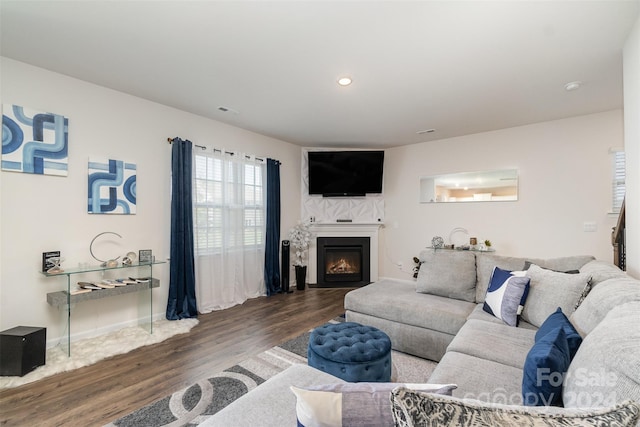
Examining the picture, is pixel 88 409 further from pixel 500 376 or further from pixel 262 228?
pixel 262 228

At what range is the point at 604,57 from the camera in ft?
8.13

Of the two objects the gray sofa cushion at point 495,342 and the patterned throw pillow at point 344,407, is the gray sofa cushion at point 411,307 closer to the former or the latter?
the gray sofa cushion at point 495,342

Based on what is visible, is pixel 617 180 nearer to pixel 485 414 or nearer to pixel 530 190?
pixel 530 190

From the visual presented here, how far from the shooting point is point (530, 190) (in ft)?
14.0

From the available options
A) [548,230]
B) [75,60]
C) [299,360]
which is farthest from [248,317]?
[548,230]

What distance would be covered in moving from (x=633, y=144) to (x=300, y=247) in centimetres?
425

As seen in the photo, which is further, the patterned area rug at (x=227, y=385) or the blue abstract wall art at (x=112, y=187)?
the blue abstract wall art at (x=112, y=187)

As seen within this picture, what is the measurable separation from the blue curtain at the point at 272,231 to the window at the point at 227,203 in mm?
116

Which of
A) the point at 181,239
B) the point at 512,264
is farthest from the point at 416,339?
the point at 181,239

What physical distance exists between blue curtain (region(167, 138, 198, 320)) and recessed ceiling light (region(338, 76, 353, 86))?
214 cm

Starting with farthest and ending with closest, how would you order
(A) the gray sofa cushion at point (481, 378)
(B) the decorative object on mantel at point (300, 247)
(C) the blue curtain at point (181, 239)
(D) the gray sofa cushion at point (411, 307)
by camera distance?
1. (B) the decorative object on mantel at point (300, 247)
2. (C) the blue curtain at point (181, 239)
3. (D) the gray sofa cushion at point (411, 307)
4. (A) the gray sofa cushion at point (481, 378)

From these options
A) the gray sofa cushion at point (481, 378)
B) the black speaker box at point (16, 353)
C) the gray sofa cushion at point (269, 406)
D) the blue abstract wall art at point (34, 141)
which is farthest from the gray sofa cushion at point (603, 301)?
the blue abstract wall art at point (34, 141)

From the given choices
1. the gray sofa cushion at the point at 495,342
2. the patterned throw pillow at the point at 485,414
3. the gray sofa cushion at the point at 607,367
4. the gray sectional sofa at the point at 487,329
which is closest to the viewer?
the patterned throw pillow at the point at 485,414

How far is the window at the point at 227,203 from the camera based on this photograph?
13.1ft
